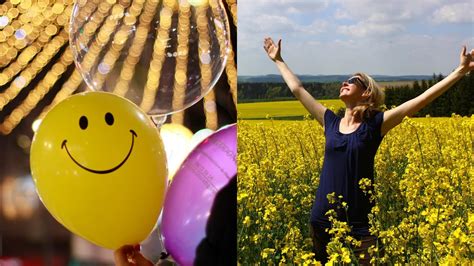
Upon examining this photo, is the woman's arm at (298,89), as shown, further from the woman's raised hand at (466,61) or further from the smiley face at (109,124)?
the smiley face at (109,124)

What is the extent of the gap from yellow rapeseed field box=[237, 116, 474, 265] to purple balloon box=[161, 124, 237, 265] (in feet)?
0.64

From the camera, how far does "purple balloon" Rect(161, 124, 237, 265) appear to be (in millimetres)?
2627

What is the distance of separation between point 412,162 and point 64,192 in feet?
4.08

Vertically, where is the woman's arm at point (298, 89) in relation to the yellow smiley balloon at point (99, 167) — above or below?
above

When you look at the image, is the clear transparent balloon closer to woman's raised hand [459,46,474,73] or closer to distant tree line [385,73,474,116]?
distant tree line [385,73,474,116]

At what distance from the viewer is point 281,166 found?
9.54 feet

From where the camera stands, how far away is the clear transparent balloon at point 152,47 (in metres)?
2.49

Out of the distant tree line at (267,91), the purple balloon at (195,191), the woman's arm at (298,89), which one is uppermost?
the woman's arm at (298,89)

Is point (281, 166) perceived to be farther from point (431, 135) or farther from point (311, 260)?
point (431, 135)

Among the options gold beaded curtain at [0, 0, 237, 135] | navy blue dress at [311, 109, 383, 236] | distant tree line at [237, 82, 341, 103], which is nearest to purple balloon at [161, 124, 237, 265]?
Answer: gold beaded curtain at [0, 0, 237, 135]

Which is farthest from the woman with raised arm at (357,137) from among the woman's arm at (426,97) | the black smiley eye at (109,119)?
the black smiley eye at (109,119)

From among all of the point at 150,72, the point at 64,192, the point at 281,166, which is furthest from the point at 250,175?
the point at 64,192

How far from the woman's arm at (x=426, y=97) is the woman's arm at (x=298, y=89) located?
0.85ft

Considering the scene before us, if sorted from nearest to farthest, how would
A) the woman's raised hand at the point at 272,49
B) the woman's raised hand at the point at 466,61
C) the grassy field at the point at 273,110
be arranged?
the woman's raised hand at the point at 466,61, the woman's raised hand at the point at 272,49, the grassy field at the point at 273,110
